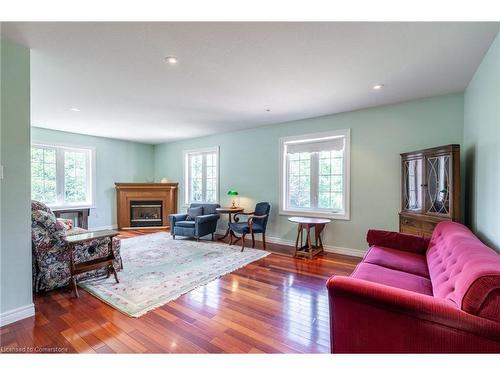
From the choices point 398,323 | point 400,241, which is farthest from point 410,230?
point 398,323

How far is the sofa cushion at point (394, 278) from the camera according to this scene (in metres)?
1.73

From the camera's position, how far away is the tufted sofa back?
3.33 feet

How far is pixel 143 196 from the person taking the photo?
646 cm

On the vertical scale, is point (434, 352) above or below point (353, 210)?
below

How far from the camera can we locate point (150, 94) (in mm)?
3254

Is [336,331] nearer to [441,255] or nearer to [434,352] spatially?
[434,352]

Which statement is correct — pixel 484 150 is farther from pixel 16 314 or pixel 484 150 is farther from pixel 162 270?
pixel 16 314

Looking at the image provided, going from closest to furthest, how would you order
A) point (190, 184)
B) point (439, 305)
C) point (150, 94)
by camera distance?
point (439, 305) < point (150, 94) < point (190, 184)

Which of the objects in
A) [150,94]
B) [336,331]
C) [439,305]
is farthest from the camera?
[150,94]

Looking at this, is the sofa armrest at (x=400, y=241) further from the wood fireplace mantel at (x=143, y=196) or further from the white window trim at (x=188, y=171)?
the wood fireplace mantel at (x=143, y=196)

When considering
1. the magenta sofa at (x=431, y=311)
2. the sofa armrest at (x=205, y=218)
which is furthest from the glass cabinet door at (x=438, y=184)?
the sofa armrest at (x=205, y=218)

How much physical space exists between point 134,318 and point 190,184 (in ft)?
15.2
